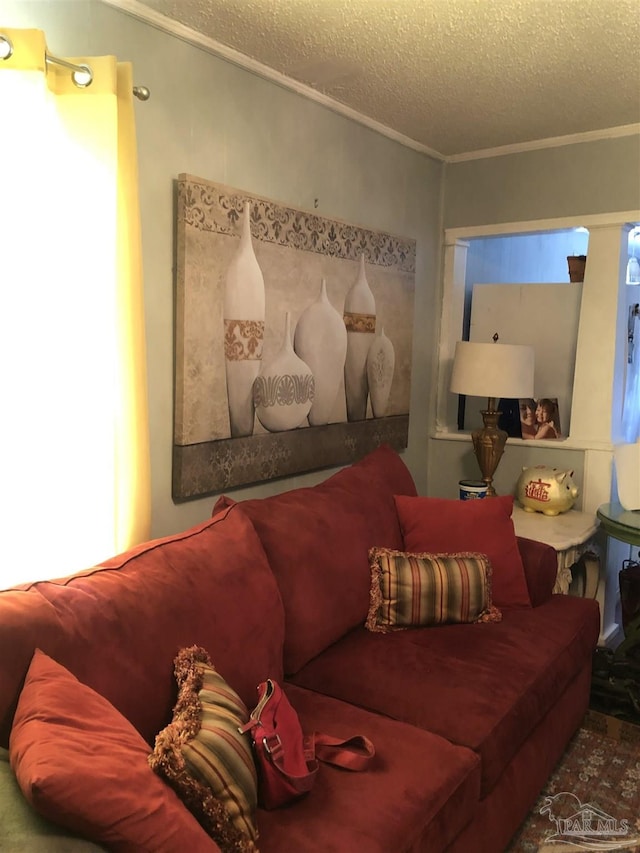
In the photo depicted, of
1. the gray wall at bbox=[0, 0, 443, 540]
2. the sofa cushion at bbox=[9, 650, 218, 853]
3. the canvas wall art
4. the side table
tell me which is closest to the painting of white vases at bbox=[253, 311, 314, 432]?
the canvas wall art

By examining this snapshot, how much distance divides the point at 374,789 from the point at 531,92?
2535mm

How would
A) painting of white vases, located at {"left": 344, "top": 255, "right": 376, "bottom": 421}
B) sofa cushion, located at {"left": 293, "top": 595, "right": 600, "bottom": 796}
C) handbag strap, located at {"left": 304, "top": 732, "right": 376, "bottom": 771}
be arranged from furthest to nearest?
1. painting of white vases, located at {"left": 344, "top": 255, "right": 376, "bottom": 421}
2. sofa cushion, located at {"left": 293, "top": 595, "right": 600, "bottom": 796}
3. handbag strap, located at {"left": 304, "top": 732, "right": 376, "bottom": 771}

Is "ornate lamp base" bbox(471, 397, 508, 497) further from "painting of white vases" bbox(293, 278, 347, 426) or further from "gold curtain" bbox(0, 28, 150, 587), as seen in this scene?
"gold curtain" bbox(0, 28, 150, 587)

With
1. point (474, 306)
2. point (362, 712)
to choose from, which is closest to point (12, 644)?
point (362, 712)

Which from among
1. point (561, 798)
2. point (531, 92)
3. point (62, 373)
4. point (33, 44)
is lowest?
point (561, 798)

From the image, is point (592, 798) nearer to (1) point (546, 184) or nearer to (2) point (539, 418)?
(2) point (539, 418)

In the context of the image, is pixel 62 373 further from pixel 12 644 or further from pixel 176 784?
pixel 176 784

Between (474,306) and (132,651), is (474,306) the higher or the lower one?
the higher one

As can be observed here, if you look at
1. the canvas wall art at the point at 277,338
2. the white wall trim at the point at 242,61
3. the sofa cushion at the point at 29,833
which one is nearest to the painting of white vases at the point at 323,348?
the canvas wall art at the point at 277,338

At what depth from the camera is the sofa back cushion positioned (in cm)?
142

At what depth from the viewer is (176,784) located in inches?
49.7

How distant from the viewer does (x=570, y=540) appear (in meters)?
2.98

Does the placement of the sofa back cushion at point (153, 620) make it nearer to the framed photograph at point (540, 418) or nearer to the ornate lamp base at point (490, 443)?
the ornate lamp base at point (490, 443)

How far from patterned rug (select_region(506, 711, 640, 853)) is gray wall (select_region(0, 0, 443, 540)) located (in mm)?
1429
